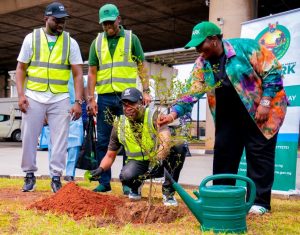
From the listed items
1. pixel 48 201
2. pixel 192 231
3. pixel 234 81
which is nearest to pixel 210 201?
pixel 192 231

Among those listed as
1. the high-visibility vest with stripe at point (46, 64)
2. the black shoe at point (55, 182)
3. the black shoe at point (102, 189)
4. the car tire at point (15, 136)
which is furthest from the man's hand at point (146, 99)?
the car tire at point (15, 136)

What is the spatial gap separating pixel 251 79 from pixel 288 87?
155cm

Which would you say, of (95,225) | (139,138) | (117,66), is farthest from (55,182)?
(95,225)

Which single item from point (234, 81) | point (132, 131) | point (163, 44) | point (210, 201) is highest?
point (163, 44)

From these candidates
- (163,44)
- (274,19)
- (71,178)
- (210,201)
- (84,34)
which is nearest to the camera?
(210,201)

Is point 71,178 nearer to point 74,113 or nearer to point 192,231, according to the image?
point 74,113

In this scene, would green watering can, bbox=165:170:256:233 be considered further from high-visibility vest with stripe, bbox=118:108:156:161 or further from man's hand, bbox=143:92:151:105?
man's hand, bbox=143:92:151:105

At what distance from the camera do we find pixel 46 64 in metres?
4.87

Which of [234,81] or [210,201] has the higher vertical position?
[234,81]

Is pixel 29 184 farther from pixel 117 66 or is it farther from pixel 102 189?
pixel 117 66

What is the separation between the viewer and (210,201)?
302 centimetres

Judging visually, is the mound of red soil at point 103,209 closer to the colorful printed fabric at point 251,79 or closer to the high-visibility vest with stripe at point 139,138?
the high-visibility vest with stripe at point 139,138

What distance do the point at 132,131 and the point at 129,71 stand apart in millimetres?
1353

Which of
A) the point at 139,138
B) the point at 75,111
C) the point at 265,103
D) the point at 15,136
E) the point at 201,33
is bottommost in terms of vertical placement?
the point at 15,136
